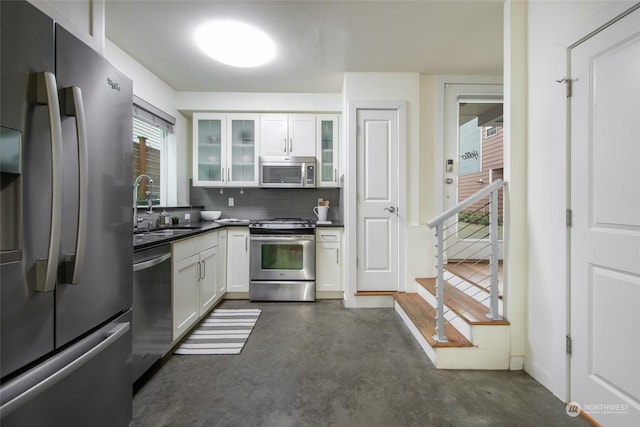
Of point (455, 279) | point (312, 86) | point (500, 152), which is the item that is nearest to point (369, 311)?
point (455, 279)

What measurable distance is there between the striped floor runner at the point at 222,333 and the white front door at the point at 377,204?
1.27 m

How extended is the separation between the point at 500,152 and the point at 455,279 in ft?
7.95

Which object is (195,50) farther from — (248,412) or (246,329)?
(248,412)

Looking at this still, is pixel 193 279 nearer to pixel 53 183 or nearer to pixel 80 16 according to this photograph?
pixel 53 183

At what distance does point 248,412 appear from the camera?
151 centimetres

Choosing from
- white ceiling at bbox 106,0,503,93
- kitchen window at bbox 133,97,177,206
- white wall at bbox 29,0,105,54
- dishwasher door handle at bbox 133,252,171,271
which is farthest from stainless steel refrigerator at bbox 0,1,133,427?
kitchen window at bbox 133,97,177,206

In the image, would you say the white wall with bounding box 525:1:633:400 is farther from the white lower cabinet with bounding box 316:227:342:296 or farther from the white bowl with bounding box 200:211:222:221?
the white bowl with bounding box 200:211:222:221

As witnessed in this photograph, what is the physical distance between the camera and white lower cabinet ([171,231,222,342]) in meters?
2.11

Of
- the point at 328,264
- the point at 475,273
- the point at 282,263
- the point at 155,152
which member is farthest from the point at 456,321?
the point at 155,152

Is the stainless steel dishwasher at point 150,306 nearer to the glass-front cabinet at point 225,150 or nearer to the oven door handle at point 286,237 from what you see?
the oven door handle at point 286,237

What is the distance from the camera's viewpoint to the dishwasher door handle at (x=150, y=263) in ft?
5.33

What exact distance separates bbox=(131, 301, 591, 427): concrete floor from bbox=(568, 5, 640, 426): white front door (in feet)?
0.86

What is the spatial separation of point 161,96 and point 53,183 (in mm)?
2990

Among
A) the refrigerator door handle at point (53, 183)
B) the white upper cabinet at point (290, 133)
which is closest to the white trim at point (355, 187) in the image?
the white upper cabinet at point (290, 133)
